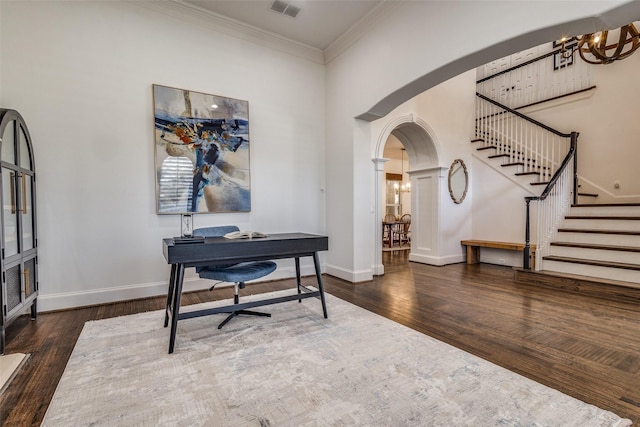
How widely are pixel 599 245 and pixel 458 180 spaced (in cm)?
241

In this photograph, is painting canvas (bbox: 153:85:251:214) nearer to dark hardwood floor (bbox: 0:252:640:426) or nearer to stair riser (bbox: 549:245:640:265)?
dark hardwood floor (bbox: 0:252:640:426)

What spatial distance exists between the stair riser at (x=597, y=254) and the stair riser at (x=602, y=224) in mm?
557

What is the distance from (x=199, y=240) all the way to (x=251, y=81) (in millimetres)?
2791

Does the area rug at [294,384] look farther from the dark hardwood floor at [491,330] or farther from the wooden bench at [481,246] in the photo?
the wooden bench at [481,246]

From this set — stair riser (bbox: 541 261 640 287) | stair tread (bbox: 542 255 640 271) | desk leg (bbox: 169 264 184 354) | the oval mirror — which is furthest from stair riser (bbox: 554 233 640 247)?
desk leg (bbox: 169 264 184 354)

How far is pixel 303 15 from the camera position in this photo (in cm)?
388

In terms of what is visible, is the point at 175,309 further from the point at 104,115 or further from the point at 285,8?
the point at 285,8

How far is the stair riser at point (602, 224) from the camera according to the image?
4113 millimetres

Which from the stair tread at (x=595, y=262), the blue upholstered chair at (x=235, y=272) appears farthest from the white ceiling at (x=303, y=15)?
the stair tread at (x=595, y=262)

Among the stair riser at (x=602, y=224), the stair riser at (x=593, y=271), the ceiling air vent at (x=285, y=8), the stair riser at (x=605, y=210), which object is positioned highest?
the ceiling air vent at (x=285, y=8)

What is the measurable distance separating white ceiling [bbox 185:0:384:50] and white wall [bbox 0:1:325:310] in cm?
29

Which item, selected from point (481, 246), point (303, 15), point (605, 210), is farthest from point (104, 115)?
point (605, 210)

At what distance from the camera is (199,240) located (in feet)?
7.86

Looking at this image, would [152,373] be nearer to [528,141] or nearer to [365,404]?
[365,404]
